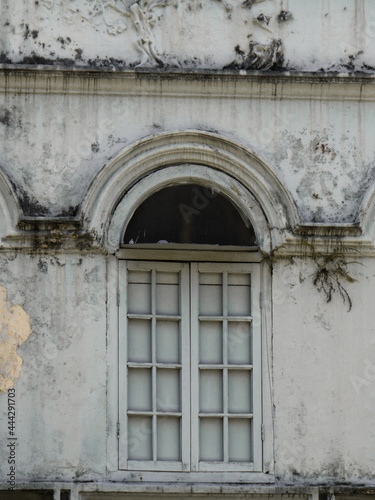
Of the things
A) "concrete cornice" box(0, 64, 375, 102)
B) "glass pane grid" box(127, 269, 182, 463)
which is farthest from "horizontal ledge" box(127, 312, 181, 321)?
"concrete cornice" box(0, 64, 375, 102)

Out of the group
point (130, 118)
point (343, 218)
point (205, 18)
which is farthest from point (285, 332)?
point (205, 18)

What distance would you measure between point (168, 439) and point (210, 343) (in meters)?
0.97

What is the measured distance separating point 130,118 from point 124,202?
0.82 meters

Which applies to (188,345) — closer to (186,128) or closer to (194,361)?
(194,361)

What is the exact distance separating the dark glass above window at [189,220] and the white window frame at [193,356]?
115 millimetres

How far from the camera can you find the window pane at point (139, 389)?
9.47 m

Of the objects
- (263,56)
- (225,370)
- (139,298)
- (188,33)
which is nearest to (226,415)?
(225,370)

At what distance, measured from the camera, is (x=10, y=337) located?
30.6 feet

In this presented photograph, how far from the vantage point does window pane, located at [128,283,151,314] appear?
9.56 meters

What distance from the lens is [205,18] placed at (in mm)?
9820

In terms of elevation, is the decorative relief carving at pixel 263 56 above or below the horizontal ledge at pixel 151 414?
above

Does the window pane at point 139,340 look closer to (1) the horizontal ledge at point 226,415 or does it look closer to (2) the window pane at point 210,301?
A: (2) the window pane at point 210,301

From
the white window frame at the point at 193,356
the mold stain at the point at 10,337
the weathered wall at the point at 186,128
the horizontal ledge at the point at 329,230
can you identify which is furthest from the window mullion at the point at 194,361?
the mold stain at the point at 10,337

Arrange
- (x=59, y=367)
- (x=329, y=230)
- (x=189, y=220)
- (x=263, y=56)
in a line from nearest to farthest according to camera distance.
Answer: (x=59, y=367) → (x=189, y=220) → (x=329, y=230) → (x=263, y=56)
